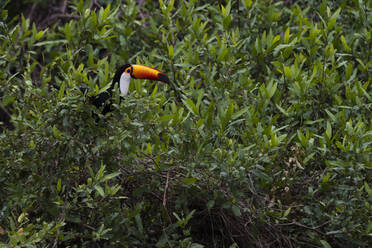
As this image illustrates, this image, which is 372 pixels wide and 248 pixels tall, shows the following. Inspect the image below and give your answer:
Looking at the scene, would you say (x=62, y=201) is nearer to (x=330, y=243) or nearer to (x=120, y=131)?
(x=120, y=131)

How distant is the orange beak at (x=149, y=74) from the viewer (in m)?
3.99

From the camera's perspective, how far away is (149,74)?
4047 mm

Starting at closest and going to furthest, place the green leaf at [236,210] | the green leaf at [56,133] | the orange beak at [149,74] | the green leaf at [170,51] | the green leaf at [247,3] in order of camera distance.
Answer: the green leaf at [56,133] < the green leaf at [236,210] < the orange beak at [149,74] < the green leaf at [170,51] < the green leaf at [247,3]

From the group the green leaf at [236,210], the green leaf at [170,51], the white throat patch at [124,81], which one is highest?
the green leaf at [170,51]

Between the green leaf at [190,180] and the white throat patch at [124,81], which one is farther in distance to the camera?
the white throat patch at [124,81]

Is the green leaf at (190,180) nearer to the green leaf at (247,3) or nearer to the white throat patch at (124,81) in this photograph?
the white throat patch at (124,81)

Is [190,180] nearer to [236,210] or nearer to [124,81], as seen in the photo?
[236,210]

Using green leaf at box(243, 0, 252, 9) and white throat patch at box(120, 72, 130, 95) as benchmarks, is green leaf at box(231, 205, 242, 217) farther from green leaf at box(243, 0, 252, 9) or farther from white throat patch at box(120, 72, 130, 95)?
green leaf at box(243, 0, 252, 9)

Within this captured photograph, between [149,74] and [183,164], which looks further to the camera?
[149,74]

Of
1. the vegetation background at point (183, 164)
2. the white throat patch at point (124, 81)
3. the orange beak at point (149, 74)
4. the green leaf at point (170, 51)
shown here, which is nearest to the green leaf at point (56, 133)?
the vegetation background at point (183, 164)

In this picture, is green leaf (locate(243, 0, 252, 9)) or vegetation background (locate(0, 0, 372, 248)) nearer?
vegetation background (locate(0, 0, 372, 248))

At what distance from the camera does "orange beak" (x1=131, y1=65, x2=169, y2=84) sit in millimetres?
3986

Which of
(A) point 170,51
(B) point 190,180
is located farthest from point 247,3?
(B) point 190,180

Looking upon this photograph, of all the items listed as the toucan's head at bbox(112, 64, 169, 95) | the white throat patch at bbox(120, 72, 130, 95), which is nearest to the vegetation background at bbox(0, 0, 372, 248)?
the toucan's head at bbox(112, 64, 169, 95)
